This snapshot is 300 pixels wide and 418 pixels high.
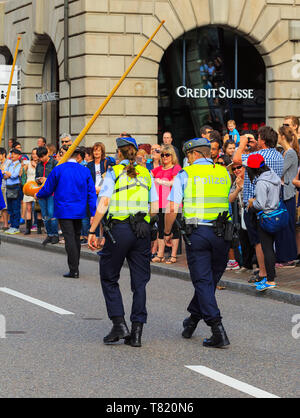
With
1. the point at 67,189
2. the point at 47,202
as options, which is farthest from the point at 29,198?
the point at 67,189

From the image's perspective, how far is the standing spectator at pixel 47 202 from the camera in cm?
1755

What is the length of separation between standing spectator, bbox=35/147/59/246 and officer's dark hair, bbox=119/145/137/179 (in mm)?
8856

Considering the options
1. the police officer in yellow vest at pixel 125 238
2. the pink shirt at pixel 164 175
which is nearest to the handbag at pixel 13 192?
the pink shirt at pixel 164 175

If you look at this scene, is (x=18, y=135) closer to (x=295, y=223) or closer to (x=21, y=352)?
(x=295, y=223)

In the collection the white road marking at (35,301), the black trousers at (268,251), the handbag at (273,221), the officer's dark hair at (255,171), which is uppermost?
the officer's dark hair at (255,171)

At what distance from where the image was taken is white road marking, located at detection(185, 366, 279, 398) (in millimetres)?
6410

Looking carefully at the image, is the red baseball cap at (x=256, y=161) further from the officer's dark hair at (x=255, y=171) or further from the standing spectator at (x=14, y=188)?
the standing spectator at (x=14, y=188)

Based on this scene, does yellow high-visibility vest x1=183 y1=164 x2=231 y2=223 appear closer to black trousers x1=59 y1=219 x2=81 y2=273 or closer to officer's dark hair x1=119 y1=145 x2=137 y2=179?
officer's dark hair x1=119 y1=145 x2=137 y2=179

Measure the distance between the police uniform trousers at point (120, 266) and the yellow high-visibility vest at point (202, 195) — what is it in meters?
0.45

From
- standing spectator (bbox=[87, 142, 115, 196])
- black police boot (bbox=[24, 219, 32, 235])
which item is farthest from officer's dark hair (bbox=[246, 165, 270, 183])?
black police boot (bbox=[24, 219, 32, 235])

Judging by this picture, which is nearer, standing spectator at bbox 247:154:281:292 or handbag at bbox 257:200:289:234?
standing spectator at bbox 247:154:281:292

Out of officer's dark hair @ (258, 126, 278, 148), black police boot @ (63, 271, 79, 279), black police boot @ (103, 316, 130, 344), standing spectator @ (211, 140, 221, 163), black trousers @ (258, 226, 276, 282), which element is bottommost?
black police boot @ (63, 271, 79, 279)

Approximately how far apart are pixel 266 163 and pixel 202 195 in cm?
380

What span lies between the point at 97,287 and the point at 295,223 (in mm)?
3052
